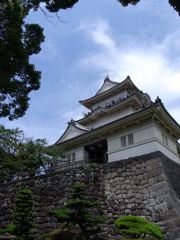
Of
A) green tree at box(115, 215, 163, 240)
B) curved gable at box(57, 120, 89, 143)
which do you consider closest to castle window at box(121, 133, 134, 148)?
curved gable at box(57, 120, 89, 143)

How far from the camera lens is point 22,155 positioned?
61.8 feet

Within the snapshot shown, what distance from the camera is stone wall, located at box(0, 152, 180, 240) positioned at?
13477 millimetres

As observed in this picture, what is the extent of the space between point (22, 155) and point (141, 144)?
7.56 m

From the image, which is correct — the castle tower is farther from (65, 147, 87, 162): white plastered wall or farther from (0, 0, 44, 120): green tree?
(0, 0, 44, 120): green tree

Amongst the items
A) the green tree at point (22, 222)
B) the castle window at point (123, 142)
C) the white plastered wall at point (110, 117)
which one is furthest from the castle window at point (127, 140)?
the green tree at point (22, 222)

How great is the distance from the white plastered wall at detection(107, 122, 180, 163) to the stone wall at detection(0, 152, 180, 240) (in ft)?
2.47

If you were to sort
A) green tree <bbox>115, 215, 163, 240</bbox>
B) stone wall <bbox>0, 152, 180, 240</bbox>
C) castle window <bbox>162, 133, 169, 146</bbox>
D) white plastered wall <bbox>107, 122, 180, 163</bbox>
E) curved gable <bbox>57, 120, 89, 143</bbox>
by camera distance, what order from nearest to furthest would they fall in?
green tree <bbox>115, 215, 163, 240</bbox>, stone wall <bbox>0, 152, 180, 240</bbox>, white plastered wall <bbox>107, 122, 180, 163</bbox>, castle window <bbox>162, 133, 169, 146</bbox>, curved gable <bbox>57, 120, 89, 143</bbox>

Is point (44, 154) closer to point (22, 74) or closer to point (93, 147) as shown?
point (93, 147)

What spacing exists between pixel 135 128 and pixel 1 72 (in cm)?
1020

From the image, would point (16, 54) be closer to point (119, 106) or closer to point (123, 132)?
point (123, 132)

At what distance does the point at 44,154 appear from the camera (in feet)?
62.5

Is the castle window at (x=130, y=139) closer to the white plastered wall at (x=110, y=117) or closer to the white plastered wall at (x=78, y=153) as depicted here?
the white plastered wall at (x=110, y=117)

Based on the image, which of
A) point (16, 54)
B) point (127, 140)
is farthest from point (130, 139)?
point (16, 54)

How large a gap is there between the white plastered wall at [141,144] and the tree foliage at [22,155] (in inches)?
152
